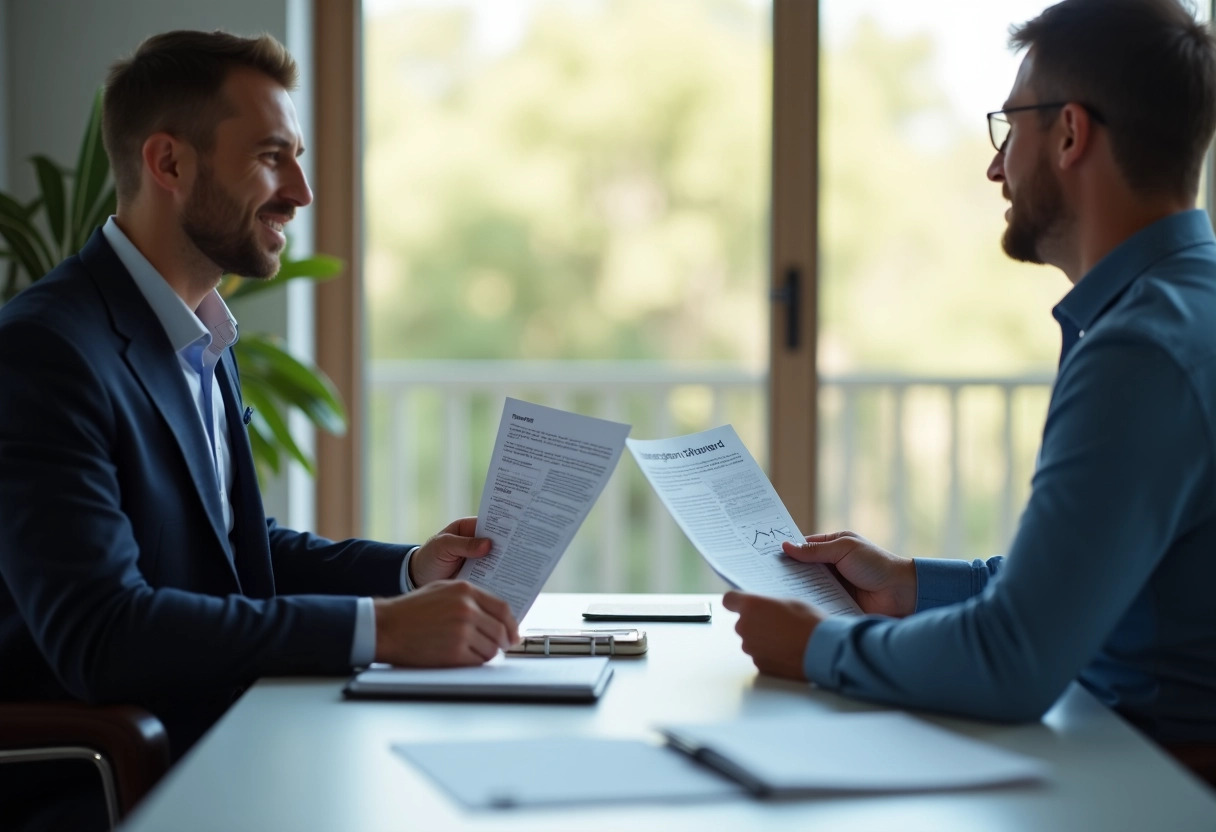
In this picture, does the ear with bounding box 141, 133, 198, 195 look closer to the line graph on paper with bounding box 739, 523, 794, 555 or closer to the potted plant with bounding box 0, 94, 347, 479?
the line graph on paper with bounding box 739, 523, 794, 555

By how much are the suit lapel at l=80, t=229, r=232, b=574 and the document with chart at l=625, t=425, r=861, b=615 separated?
50 centimetres

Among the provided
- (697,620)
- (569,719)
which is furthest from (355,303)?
(569,719)

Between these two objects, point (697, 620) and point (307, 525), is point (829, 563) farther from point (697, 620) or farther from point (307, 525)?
point (307, 525)

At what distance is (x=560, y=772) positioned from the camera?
0.94 metres

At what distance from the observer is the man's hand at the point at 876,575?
150 centimetres

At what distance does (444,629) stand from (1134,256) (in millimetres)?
801

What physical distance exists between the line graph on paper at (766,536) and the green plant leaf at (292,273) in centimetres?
158

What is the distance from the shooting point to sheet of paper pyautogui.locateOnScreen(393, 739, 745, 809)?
893 mm

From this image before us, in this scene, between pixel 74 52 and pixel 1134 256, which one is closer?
pixel 1134 256

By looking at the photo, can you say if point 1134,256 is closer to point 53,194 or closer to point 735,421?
point 53,194

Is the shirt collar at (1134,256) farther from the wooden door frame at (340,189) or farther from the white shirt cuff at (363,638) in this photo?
the wooden door frame at (340,189)

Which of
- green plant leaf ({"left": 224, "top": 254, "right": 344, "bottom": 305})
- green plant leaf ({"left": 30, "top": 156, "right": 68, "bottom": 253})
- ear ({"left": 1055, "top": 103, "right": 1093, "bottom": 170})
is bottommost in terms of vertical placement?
green plant leaf ({"left": 224, "top": 254, "right": 344, "bottom": 305})

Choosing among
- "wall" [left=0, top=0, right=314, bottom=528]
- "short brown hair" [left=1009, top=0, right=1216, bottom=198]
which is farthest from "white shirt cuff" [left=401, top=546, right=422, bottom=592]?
"wall" [left=0, top=0, right=314, bottom=528]

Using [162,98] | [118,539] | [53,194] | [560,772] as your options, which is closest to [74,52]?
[53,194]
